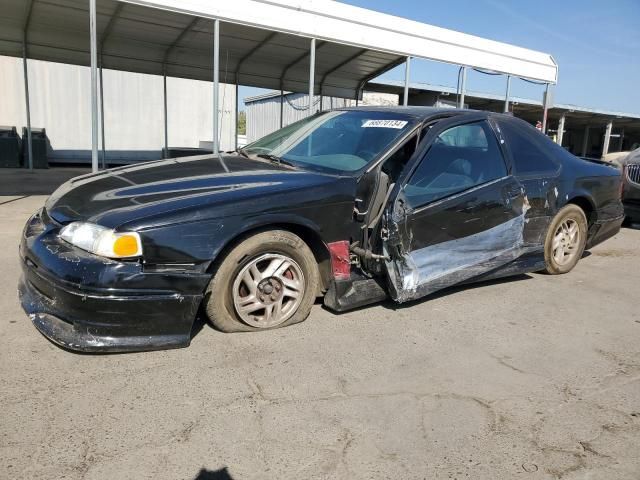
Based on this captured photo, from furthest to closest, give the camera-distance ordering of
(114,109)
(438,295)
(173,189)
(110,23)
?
(114,109)
(110,23)
(438,295)
(173,189)

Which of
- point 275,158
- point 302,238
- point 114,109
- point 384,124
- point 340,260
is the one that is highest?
point 114,109

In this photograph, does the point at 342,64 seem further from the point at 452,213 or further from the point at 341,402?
the point at 341,402

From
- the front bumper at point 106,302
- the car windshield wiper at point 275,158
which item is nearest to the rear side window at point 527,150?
the car windshield wiper at point 275,158

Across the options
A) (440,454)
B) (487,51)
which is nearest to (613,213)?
(440,454)

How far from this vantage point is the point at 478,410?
2.67m

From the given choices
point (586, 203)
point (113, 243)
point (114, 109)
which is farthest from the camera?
point (114, 109)

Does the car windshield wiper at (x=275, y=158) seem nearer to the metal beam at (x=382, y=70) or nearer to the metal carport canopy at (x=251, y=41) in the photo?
the metal carport canopy at (x=251, y=41)

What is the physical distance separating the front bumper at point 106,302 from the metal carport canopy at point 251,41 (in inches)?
256

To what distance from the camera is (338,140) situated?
165 inches

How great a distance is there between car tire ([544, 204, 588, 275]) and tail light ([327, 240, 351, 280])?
2345 mm

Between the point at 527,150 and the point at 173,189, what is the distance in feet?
10.6

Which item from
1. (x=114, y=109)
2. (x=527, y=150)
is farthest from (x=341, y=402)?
(x=114, y=109)

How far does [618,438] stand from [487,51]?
1169 cm

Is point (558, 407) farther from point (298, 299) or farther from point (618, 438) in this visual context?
point (298, 299)
